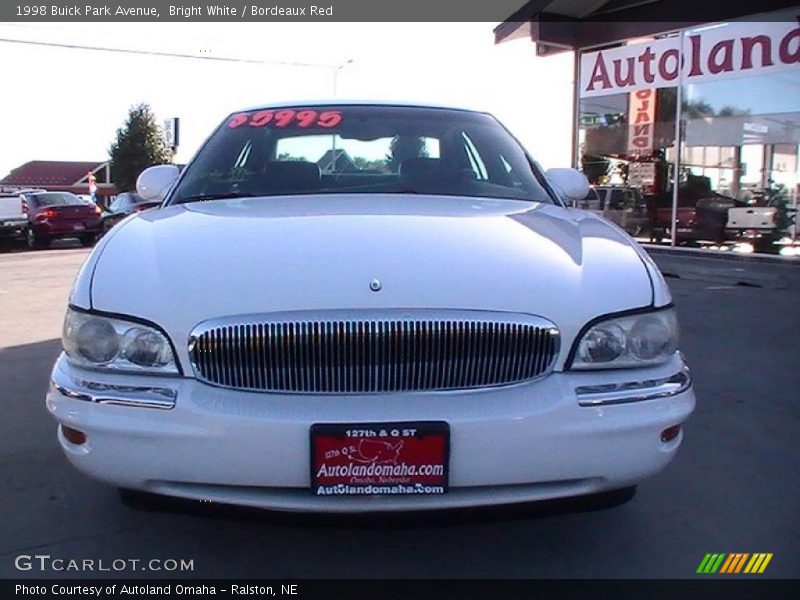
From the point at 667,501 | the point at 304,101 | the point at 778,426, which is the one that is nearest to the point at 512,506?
the point at 667,501

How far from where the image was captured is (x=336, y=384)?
2303 millimetres

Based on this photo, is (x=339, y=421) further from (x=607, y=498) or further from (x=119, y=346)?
(x=607, y=498)

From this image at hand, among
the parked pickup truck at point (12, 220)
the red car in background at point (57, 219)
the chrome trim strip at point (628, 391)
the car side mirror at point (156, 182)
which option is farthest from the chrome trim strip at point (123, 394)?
the parked pickup truck at point (12, 220)

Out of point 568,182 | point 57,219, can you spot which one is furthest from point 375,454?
point 57,219

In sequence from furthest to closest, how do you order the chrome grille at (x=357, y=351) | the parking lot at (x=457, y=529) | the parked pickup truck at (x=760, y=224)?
the parked pickup truck at (x=760, y=224) < the parking lot at (x=457, y=529) < the chrome grille at (x=357, y=351)

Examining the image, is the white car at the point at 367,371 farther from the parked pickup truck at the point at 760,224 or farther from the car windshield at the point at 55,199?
the car windshield at the point at 55,199

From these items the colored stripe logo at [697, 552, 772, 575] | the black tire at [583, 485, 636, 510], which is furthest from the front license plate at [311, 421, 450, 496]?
the colored stripe logo at [697, 552, 772, 575]

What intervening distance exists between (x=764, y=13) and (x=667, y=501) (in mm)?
10551

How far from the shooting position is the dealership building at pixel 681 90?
11711 mm

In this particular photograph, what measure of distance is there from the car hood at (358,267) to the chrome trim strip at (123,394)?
15 cm

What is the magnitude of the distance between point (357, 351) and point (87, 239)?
61.0 feet

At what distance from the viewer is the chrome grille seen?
2.29m

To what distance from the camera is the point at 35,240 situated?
18.9 m

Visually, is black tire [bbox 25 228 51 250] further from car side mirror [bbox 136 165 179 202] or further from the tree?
the tree
